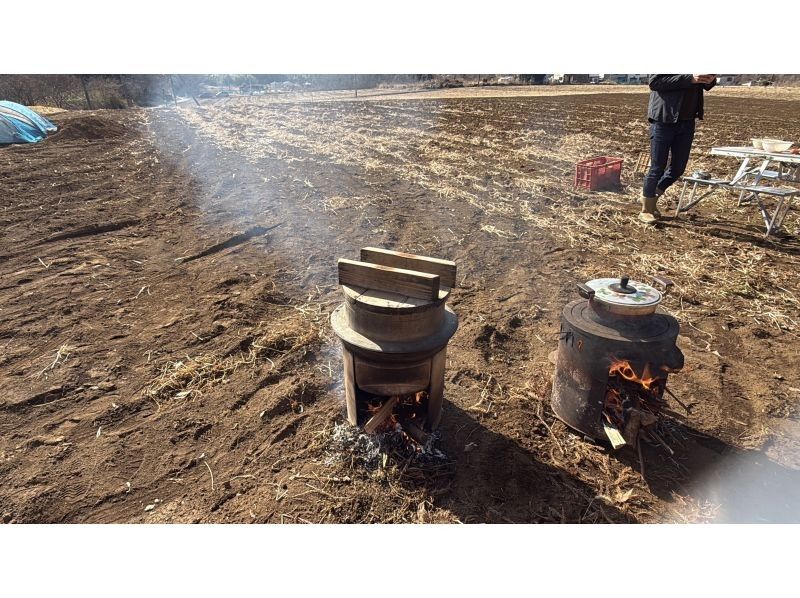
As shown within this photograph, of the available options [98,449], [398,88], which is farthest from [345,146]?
[398,88]

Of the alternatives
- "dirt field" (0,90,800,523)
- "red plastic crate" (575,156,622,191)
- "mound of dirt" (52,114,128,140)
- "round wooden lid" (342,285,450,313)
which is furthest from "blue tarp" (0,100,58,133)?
"round wooden lid" (342,285,450,313)

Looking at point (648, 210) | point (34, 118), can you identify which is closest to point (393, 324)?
point (648, 210)

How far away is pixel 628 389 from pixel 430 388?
1.38 m

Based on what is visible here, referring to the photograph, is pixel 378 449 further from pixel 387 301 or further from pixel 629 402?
pixel 629 402

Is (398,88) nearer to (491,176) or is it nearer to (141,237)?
(491,176)

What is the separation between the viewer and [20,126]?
1645cm

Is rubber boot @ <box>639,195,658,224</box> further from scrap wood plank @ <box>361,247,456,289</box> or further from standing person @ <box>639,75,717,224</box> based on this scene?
scrap wood plank @ <box>361,247,456,289</box>

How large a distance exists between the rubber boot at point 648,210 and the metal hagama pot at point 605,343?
16.9 feet

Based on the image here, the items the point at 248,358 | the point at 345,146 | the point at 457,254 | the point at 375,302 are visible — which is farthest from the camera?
the point at 345,146

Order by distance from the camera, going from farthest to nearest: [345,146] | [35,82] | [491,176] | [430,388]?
[35,82]
[345,146]
[491,176]
[430,388]

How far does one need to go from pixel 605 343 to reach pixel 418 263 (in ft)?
4.36

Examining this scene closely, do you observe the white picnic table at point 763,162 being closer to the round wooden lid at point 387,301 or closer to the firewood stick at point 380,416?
the round wooden lid at point 387,301

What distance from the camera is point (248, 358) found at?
4254 millimetres

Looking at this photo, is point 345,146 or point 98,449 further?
point 345,146
